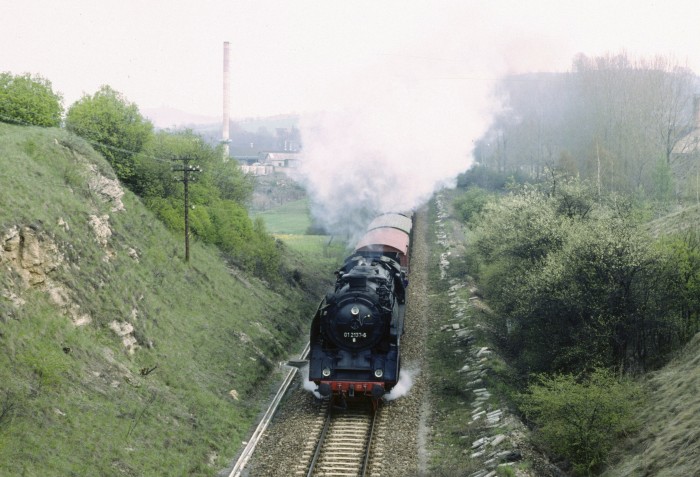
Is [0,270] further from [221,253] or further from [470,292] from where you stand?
[470,292]

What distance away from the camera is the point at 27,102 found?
34438 mm

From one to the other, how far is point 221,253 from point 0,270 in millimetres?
20320

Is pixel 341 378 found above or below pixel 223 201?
below

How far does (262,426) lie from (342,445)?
11.3ft

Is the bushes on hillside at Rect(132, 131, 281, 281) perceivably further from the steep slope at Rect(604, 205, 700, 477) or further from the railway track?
the steep slope at Rect(604, 205, 700, 477)

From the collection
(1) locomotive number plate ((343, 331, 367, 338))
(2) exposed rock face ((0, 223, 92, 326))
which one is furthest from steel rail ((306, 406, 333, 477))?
(2) exposed rock face ((0, 223, 92, 326))

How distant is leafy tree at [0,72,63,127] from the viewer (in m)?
34.0

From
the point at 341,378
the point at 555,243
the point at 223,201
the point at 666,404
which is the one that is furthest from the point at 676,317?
the point at 223,201

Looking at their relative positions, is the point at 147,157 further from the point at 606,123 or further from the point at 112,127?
the point at 606,123

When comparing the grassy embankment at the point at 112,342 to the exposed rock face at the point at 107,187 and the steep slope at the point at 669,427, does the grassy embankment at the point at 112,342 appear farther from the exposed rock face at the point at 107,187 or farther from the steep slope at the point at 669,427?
the steep slope at the point at 669,427

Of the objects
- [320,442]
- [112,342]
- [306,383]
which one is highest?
[112,342]

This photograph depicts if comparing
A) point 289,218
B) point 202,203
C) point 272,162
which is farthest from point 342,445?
point 272,162

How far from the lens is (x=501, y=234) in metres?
34.7

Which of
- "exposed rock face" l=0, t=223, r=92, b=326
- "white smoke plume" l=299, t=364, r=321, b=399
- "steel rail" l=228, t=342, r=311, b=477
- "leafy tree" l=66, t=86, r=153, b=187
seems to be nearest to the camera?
"steel rail" l=228, t=342, r=311, b=477
